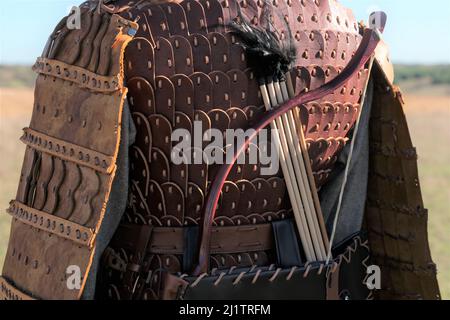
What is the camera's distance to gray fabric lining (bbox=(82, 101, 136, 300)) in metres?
2.63

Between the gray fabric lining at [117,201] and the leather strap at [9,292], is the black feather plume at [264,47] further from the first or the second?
the leather strap at [9,292]

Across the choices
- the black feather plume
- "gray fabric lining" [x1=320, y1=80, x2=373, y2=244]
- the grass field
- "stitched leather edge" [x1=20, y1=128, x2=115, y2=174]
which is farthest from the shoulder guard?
the grass field

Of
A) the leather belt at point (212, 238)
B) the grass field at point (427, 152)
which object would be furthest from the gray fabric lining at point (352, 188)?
the grass field at point (427, 152)

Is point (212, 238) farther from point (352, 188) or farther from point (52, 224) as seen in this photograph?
point (352, 188)

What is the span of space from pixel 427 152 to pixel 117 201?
14.5 m

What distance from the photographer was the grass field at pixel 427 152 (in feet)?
27.1

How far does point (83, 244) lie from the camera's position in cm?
258

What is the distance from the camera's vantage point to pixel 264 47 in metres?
2.74

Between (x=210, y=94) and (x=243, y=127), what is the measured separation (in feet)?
0.54

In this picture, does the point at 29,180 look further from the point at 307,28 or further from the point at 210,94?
the point at 307,28

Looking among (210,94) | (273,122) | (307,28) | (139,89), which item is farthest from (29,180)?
(307,28)

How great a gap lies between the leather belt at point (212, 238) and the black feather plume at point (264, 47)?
21.3 inches

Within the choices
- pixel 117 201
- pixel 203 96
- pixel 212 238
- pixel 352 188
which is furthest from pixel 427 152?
pixel 117 201

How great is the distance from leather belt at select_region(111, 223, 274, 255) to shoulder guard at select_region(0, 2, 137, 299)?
0.25 meters
